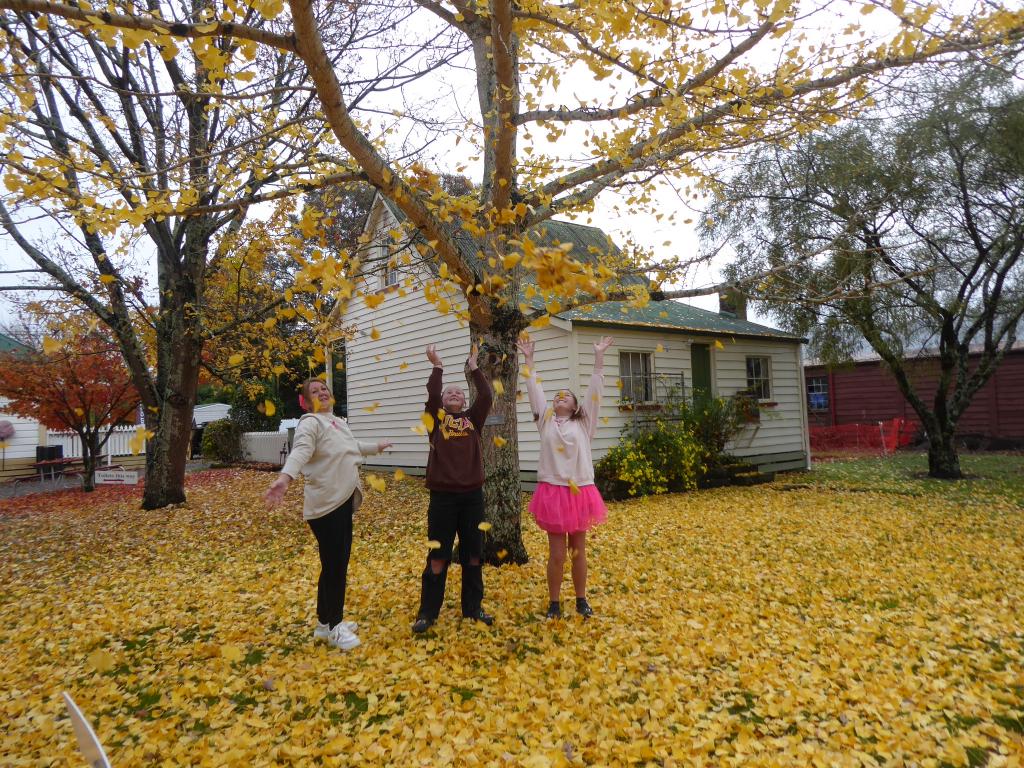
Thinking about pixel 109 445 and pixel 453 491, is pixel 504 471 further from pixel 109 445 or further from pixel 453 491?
pixel 109 445

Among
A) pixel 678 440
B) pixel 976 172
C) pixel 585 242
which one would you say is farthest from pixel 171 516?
pixel 976 172

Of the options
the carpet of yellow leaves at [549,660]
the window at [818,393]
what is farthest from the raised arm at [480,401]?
the window at [818,393]

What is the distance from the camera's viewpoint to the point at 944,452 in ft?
38.2

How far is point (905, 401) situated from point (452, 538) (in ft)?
69.2

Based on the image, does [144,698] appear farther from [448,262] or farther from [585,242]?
[585,242]

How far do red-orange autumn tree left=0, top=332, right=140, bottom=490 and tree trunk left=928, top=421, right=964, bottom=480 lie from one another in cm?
1642

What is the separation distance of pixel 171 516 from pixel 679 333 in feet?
30.5

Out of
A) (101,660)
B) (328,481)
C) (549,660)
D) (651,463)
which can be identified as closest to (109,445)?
(651,463)

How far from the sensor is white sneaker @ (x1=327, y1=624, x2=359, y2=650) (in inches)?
151

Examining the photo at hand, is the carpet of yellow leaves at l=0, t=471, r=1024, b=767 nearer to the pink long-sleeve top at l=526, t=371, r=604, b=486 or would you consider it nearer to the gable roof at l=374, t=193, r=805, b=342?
the pink long-sleeve top at l=526, t=371, r=604, b=486

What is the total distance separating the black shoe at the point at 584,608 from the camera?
428 cm

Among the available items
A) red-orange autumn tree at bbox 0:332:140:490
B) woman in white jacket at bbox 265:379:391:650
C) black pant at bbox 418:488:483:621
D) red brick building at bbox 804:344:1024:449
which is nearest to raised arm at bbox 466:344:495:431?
black pant at bbox 418:488:483:621

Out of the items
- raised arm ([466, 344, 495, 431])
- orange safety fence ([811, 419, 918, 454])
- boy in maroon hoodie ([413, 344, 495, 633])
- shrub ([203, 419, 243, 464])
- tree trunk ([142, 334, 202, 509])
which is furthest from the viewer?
shrub ([203, 419, 243, 464])

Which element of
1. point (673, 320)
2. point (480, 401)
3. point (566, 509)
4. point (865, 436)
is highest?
point (673, 320)
